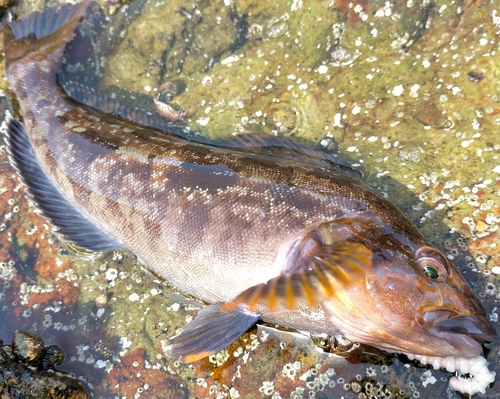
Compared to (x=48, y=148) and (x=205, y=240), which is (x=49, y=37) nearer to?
(x=48, y=148)

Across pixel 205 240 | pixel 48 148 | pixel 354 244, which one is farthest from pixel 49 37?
pixel 354 244

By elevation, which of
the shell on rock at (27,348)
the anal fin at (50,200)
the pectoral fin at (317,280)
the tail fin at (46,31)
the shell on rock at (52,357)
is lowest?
the shell on rock at (52,357)

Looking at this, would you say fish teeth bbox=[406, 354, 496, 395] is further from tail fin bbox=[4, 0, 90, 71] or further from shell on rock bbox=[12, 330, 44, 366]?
tail fin bbox=[4, 0, 90, 71]

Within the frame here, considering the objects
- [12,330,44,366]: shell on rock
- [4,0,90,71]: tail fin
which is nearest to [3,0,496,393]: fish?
[4,0,90,71]: tail fin

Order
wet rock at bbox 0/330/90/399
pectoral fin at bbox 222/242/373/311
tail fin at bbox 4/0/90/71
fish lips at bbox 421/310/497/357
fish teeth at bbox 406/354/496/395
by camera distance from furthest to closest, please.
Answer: tail fin at bbox 4/0/90/71
wet rock at bbox 0/330/90/399
fish teeth at bbox 406/354/496/395
fish lips at bbox 421/310/497/357
pectoral fin at bbox 222/242/373/311

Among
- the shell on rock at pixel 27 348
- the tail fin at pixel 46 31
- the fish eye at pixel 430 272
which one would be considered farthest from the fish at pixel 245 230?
the shell on rock at pixel 27 348

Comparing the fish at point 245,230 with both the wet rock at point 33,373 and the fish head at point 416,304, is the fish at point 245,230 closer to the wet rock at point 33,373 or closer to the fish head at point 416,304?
the fish head at point 416,304

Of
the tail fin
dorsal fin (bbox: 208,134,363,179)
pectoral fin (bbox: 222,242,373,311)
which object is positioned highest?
the tail fin

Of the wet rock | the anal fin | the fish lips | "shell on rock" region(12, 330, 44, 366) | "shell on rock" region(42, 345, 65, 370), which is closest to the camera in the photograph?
the fish lips
